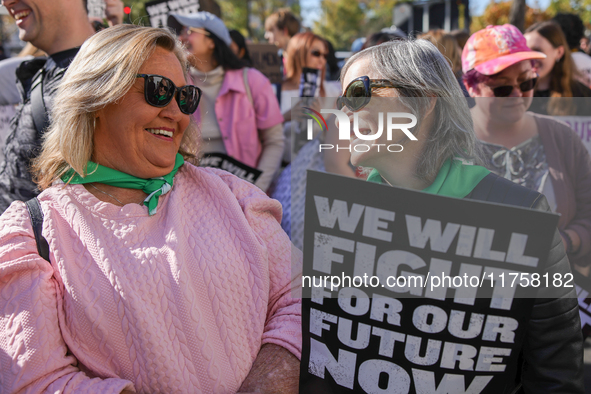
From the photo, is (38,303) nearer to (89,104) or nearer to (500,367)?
(89,104)

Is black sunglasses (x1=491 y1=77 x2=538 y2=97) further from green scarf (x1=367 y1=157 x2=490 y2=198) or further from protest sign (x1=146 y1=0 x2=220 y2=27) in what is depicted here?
protest sign (x1=146 y1=0 x2=220 y2=27)

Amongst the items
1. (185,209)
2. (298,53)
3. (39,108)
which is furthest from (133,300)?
(298,53)

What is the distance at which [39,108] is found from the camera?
2166 millimetres

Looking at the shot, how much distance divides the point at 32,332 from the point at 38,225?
353 millimetres

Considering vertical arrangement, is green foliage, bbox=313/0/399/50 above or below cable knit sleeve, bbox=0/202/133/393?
above

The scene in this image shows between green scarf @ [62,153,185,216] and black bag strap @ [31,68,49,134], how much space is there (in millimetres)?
566

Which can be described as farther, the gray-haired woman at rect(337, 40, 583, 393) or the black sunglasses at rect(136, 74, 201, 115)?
the black sunglasses at rect(136, 74, 201, 115)

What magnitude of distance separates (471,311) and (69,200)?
1.31m

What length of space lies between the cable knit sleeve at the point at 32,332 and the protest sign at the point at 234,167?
187cm

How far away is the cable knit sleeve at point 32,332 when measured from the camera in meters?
1.35

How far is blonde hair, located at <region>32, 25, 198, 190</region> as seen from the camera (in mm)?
1688

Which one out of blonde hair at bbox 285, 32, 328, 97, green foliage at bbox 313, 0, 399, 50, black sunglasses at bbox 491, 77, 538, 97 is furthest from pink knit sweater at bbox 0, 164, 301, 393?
green foliage at bbox 313, 0, 399, 50

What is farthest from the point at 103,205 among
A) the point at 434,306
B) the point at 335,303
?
the point at 434,306

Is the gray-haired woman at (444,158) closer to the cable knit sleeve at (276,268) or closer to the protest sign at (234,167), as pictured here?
the cable knit sleeve at (276,268)
